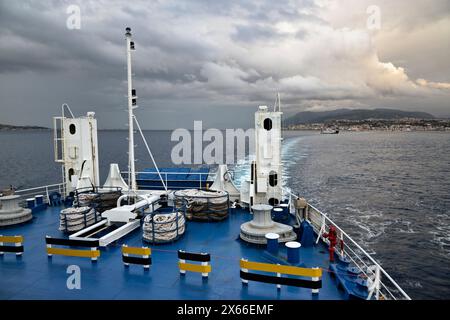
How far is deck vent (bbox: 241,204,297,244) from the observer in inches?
370

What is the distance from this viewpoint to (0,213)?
11289mm

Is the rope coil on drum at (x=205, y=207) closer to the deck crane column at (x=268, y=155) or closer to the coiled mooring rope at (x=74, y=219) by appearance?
the deck crane column at (x=268, y=155)

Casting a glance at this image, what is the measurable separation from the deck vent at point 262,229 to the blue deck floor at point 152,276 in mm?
267

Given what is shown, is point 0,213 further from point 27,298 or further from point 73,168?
point 27,298

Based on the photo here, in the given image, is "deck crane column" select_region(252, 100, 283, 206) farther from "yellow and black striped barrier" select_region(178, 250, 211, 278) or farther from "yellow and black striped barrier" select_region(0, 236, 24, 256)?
"yellow and black striped barrier" select_region(0, 236, 24, 256)

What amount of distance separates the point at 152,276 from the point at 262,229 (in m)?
3.48

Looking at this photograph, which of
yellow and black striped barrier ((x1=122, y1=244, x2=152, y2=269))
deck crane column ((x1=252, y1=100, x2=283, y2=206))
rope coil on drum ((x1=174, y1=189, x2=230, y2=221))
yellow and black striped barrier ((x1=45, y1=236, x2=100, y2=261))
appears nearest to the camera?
yellow and black striped barrier ((x1=122, y1=244, x2=152, y2=269))

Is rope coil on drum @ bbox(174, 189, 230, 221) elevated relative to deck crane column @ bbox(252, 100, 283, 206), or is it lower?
lower

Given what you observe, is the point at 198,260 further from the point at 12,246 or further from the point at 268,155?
the point at 268,155

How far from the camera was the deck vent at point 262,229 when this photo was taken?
9.39 meters

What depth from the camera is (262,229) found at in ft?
31.4

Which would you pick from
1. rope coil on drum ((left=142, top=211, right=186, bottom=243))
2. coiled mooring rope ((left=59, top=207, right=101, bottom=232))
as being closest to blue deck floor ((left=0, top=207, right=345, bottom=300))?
rope coil on drum ((left=142, top=211, right=186, bottom=243))

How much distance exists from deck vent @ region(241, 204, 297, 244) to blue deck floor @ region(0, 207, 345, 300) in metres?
0.27
